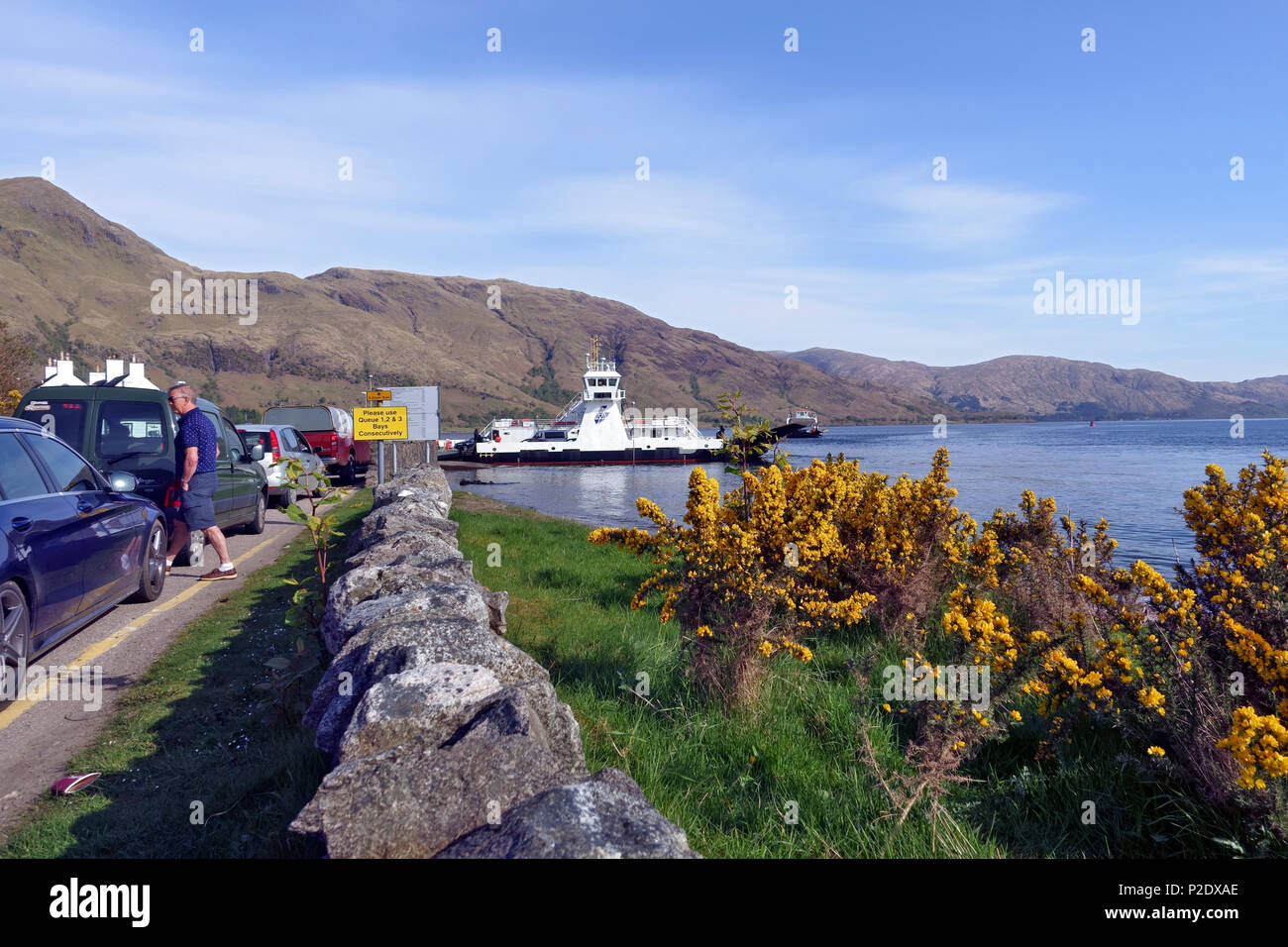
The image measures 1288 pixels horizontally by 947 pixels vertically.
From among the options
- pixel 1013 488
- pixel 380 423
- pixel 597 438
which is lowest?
pixel 1013 488

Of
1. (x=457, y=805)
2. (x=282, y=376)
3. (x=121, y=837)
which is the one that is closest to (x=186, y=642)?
(x=121, y=837)

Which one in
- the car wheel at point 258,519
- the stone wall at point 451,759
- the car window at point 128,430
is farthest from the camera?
the car wheel at point 258,519

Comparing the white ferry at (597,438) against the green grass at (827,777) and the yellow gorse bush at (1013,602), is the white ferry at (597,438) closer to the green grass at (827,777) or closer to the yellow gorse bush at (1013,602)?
the yellow gorse bush at (1013,602)

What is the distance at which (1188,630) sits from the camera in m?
3.92

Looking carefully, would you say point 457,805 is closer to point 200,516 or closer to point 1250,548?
point 1250,548

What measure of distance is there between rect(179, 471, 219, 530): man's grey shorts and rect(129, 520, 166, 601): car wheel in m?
0.52

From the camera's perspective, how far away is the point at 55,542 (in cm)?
546

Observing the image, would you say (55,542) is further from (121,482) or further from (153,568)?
(153,568)

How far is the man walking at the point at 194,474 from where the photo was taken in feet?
27.4

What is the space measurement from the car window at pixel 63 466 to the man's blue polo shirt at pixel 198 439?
5.50 ft

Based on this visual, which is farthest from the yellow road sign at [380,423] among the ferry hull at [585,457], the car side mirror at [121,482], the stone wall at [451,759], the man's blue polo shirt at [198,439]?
the ferry hull at [585,457]

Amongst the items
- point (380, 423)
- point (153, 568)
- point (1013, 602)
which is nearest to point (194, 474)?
point (153, 568)

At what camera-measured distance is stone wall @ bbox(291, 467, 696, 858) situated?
2301 mm

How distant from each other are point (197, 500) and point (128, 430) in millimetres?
1491
